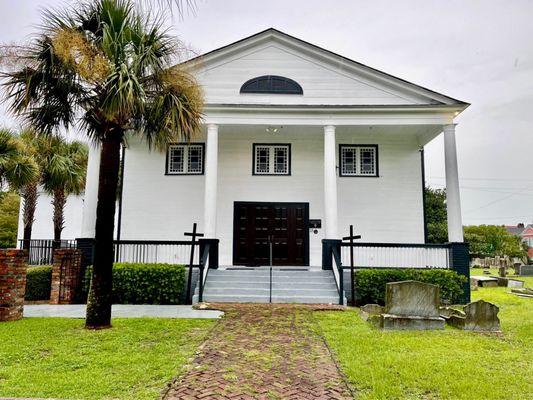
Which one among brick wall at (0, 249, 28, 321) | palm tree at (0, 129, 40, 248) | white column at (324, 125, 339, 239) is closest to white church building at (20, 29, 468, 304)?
white column at (324, 125, 339, 239)

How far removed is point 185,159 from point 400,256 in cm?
824

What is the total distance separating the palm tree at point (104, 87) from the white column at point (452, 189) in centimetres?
844

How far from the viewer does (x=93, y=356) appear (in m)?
5.42

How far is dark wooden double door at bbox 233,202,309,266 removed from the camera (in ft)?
45.7

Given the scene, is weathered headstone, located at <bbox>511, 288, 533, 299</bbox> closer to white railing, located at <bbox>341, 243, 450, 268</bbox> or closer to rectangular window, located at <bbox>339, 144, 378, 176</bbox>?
white railing, located at <bbox>341, 243, 450, 268</bbox>

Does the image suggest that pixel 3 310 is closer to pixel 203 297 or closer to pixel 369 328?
pixel 203 297

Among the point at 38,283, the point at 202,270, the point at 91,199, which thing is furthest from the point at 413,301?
the point at 38,283

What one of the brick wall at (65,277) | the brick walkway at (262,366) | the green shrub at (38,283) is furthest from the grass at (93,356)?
the green shrub at (38,283)

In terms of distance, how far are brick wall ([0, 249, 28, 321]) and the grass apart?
35 cm

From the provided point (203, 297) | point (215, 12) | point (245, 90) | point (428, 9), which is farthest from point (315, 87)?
point (215, 12)

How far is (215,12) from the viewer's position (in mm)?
2525

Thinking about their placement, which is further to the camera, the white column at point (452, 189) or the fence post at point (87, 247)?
the white column at point (452, 189)

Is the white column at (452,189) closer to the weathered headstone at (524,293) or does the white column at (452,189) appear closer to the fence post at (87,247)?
the weathered headstone at (524,293)

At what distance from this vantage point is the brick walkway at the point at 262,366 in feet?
14.0
